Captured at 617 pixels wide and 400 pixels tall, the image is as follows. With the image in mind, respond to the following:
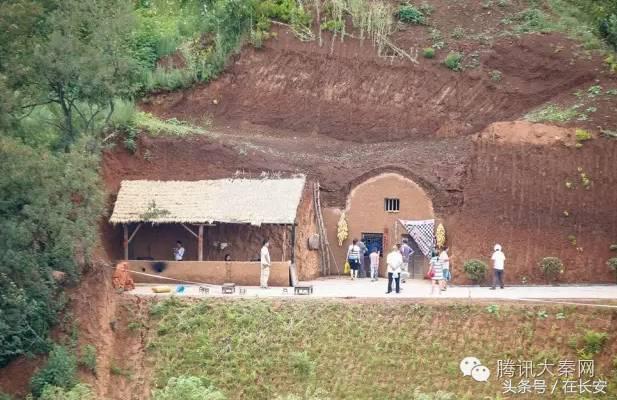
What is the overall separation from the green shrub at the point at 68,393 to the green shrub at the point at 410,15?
2224 centimetres

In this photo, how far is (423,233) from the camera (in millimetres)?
45281

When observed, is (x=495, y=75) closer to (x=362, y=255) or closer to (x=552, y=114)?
(x=552, y=114)

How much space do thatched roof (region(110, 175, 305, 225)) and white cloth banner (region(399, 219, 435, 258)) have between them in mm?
4047

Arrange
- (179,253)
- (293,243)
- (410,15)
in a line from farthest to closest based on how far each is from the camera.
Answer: (410,15), (179,253), (293,243)

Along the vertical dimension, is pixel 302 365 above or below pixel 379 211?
below

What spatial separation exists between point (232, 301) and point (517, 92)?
15789 mm

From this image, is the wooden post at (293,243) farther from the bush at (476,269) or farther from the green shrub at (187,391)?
the green shrub at (187,391)

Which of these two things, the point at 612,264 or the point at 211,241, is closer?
the point at 612,264

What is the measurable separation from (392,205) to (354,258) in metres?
2.52

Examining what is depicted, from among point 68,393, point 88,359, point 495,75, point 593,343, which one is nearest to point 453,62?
point 495,75

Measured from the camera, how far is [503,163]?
147 feet

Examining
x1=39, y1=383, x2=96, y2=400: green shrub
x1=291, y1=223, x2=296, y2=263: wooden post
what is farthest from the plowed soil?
Answer: x1=39, y1=383, x2=96, y2=400: green shrub

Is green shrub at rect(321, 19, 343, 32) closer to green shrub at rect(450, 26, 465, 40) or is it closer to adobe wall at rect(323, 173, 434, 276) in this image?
green shrub at rect(450, 26, 465, 40)

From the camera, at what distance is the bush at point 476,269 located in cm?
4284
